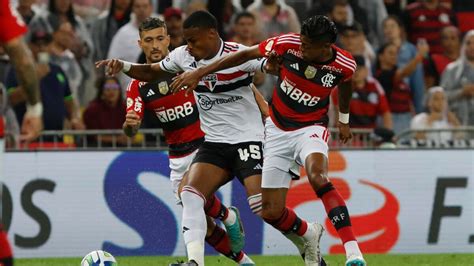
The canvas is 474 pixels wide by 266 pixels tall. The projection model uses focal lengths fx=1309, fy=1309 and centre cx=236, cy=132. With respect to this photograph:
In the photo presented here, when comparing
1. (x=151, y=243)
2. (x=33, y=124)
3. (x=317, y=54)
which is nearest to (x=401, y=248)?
(x=151, y=243)

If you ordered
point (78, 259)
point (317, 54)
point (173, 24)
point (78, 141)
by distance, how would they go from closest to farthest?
1. point (317, 54)
2. point (78, 259)
3. point (78, 141)
4. point (173, 24)

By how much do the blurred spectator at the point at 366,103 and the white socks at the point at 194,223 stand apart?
667 centimetres

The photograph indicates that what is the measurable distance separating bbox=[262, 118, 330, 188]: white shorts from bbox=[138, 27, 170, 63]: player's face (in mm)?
1793

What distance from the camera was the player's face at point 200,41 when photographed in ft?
37.9

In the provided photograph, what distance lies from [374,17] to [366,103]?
7.58ft

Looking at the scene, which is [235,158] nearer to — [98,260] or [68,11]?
[98,260]

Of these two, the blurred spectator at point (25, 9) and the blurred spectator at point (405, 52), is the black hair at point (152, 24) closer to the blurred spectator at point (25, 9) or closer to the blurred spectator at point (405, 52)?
the blurred spectator at point (25, 9)

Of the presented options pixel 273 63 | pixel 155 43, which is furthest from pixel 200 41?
pixel 155 43

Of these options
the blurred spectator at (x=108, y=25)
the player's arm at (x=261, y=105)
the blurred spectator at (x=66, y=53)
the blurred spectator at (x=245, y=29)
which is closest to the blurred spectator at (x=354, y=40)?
the blurred spectator at (x=245, y=29)

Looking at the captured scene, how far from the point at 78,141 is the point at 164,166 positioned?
1.22 meters

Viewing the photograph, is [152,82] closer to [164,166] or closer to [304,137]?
[304,137]

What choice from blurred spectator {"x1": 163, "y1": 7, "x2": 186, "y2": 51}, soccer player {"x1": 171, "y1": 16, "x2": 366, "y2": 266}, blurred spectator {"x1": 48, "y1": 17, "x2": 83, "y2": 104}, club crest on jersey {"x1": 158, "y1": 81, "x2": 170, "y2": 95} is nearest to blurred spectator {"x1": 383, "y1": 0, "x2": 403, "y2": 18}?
blurred spectator {"x1": 163, "y1": 7, "x2": 186, "y2": 51}

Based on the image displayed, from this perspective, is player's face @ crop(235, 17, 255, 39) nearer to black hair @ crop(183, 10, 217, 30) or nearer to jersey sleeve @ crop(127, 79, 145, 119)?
jersey sleeve @ crop(127, 79, 145, 119)

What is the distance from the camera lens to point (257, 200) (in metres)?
11.6
